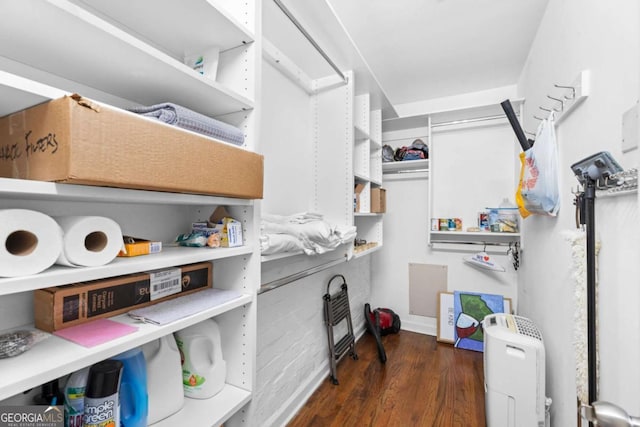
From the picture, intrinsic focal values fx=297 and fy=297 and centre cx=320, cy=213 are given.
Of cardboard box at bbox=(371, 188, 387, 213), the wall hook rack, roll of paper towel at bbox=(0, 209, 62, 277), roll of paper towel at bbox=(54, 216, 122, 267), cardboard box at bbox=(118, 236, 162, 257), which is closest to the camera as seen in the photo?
roll of paper towel at bbox=(0, 209, 62, 277)

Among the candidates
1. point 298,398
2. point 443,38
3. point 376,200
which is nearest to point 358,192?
point 376,200

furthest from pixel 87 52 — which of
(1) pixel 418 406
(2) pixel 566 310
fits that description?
(1) pixel 418 406

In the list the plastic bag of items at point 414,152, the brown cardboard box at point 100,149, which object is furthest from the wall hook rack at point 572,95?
the plastic bag of items at point 414,152

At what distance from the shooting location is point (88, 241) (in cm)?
70

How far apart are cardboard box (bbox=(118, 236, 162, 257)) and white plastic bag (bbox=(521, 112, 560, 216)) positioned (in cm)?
173

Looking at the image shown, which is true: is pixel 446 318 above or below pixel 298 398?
above

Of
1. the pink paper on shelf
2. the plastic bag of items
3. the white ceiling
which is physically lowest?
the pink paper on shelf

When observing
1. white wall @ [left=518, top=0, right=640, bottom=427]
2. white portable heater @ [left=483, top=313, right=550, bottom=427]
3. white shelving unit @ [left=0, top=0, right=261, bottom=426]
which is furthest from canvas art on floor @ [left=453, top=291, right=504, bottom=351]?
white shelving unit @ [left=0, top=0, right=261, bottom=426]

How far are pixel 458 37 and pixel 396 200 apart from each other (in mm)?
1699

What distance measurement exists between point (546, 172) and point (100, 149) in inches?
70.7

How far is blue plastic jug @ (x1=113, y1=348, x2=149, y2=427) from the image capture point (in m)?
0.79

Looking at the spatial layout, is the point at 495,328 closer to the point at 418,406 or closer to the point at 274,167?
the point at 418,406

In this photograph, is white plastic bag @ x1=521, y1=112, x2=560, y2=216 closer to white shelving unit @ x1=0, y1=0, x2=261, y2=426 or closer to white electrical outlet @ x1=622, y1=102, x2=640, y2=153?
white electrical outlet @ x1=622, y1=102, x2=640, y2=153

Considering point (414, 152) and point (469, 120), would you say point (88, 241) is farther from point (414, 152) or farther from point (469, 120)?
→ point (469, 120)
